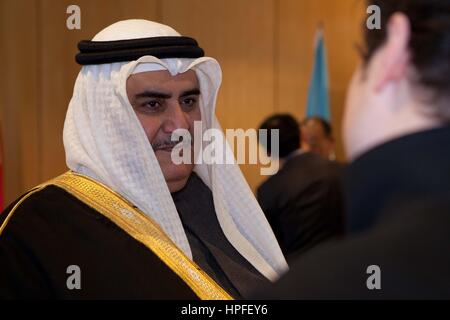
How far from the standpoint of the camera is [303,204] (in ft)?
13.8

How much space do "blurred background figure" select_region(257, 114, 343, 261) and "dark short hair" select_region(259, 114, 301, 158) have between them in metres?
0.07

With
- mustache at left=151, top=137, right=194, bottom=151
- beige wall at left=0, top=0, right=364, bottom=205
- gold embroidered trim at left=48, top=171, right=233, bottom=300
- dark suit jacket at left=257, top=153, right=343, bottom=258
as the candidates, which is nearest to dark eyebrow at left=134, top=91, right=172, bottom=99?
mustache at left=151, top=137, right=194, bottom=151

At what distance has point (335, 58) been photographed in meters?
7.11

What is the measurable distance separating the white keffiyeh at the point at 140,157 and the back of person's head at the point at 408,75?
1.21m

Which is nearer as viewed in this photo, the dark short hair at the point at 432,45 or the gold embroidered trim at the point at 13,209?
the dark short hair at the point at 432,45

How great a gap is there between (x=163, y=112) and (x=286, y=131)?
249 cm

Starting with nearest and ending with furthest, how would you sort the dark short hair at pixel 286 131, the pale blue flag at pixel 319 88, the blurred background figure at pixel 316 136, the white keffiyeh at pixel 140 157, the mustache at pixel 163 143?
the white keffiyeh at pixel 140 157
the mustache at pixel 163 143
the dark short hair at pixel 286 131
the blurred background figure at pixel 316 136
the pale blue flag at pixel 319 88

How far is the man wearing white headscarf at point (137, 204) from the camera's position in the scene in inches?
70.7

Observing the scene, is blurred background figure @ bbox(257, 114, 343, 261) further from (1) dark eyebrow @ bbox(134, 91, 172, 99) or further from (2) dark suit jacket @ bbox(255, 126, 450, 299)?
(2) dark suit jacket @ bbox(255, 126, 450, 299)

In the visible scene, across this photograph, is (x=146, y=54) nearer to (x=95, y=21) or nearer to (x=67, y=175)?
(x=67, y=175)

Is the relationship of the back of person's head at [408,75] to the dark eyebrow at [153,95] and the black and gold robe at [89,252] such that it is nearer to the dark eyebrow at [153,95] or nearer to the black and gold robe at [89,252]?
the black and gold robe at [89,252]

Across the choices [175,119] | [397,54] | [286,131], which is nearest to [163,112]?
[175,119]

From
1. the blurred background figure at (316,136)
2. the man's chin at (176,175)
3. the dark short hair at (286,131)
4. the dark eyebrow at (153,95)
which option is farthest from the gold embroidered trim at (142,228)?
the blurred background figure at (316,136)
